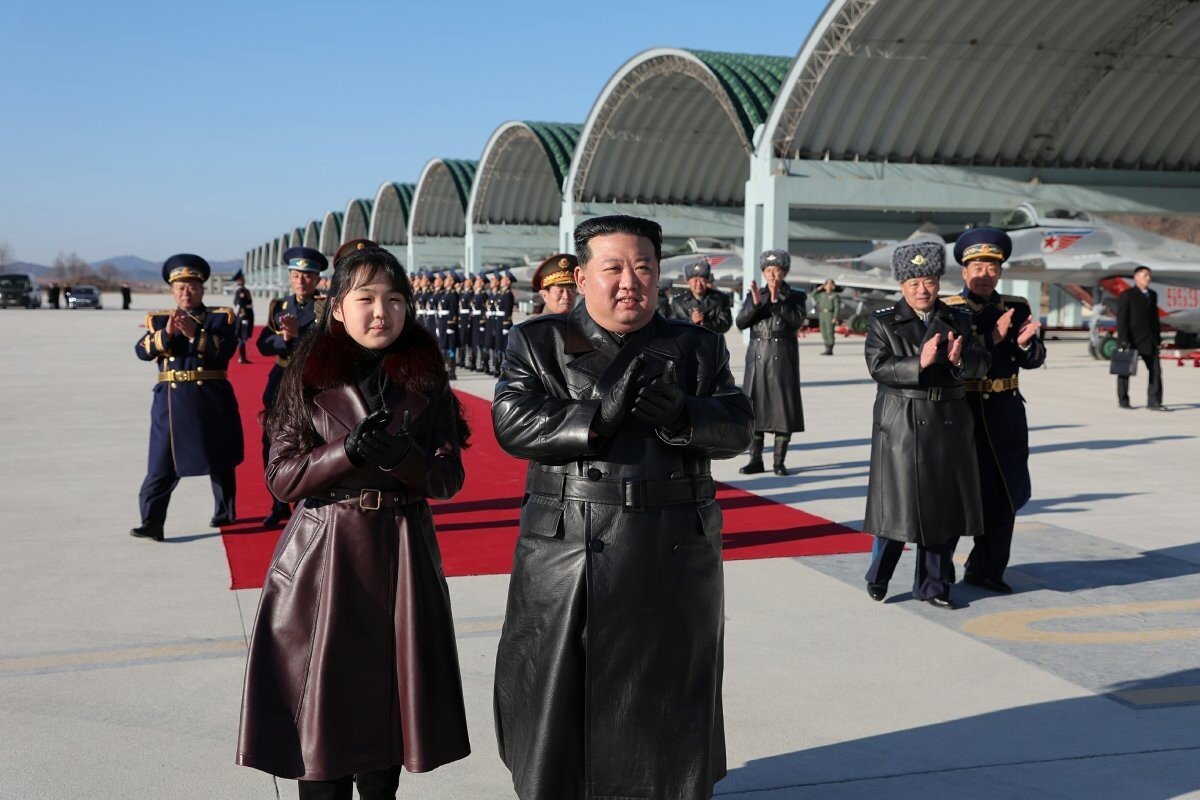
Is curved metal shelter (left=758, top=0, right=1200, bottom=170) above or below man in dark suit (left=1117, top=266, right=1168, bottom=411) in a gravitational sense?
above

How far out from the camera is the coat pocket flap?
2891mm

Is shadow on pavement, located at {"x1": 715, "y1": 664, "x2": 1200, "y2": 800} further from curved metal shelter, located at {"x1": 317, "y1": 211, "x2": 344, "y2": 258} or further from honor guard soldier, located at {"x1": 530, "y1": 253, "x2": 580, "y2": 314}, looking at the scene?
curved metal shelter, located at {"x1": 317, "y1": 211, "x2": 344, "y2": 258}

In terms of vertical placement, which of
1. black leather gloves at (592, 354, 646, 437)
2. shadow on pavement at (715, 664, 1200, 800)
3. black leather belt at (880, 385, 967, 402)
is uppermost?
black leather gloves at (592, 354, 646, 437)

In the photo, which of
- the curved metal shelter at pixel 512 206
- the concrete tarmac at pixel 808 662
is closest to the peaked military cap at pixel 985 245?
the concrete tarmac at pixel 808 662

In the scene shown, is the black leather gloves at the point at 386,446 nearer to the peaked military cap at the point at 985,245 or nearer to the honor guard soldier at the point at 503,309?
the peaked military cap at the point at 985,245

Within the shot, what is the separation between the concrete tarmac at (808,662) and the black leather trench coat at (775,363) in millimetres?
719

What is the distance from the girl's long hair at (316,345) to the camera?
3.12 meters

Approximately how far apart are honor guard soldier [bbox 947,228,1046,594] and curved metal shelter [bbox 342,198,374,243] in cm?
7393

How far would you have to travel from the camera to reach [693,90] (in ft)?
125

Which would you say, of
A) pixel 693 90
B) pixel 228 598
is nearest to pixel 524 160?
pixel 693 90

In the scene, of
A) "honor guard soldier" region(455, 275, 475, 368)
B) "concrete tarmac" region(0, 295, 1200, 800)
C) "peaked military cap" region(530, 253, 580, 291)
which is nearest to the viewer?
"concrete tarmac" region(0, 295, 1200, 800)

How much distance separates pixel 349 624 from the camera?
2.98 metres

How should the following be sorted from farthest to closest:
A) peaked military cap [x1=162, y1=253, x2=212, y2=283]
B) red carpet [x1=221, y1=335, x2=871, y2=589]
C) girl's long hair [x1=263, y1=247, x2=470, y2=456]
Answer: peaked military cap [x1=162, y1=253, x2=212, y2=283] → red carpet [x1=221, y1=335, x2=871, y2=589] → girl's long hair [x1=263, y1=247, x2=470, y2=456]

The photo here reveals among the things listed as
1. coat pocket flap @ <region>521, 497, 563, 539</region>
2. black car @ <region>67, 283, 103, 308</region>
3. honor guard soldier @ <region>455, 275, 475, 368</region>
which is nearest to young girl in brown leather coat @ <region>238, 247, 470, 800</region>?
coat pocket flap @ <region>521, 497, 563, 539</region>
